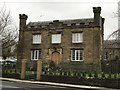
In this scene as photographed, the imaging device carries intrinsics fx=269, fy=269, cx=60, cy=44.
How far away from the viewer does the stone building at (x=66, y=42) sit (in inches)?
1480

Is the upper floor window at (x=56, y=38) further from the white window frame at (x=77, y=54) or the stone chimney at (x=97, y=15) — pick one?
the stone chimney at (x=97, y=15)

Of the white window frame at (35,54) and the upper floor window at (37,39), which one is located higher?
the upper floor window at (37,39)

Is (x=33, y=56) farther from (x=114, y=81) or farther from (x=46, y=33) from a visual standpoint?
(x=114, y=81)

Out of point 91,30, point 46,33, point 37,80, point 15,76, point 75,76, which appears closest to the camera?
point 75,76

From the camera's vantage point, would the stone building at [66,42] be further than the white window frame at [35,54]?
No

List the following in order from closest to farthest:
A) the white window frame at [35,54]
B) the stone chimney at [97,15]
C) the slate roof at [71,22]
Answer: the stone chimney at [97,15], the slate roof at [71,22], the white window frame at [35,54]

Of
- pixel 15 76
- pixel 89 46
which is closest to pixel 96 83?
pixel 15 76

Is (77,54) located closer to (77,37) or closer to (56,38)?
(77,37)

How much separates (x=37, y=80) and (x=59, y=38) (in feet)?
42.5

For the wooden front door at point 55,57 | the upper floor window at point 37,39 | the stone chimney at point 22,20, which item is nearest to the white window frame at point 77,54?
the wooden front door at point 55,57

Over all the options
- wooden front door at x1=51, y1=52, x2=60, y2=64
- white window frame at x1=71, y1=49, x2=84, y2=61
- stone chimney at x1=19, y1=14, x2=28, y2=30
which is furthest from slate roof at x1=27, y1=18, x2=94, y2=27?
wooden front door at x1=51, y1=52, x2=60, y2=64

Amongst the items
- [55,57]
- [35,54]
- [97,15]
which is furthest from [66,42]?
[97,15]

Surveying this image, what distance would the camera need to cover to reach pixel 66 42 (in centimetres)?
3925

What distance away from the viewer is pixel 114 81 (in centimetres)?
2308
